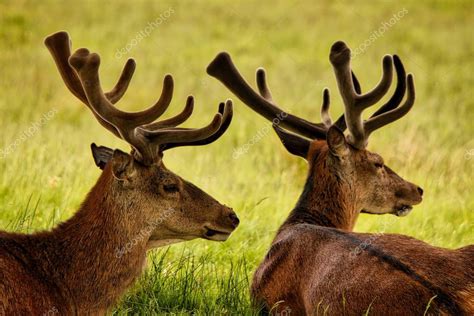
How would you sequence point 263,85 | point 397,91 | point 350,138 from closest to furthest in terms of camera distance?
point 350,138 → point 397,91 → point 263,85

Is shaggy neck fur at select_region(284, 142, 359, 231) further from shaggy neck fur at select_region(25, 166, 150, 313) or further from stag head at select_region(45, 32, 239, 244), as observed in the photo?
shaggy neck fur at select_region(25, 166, 150, 313)

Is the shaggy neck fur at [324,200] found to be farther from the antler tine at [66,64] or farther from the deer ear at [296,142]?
the antler tine at [66,64]

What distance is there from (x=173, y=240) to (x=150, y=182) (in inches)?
15.8

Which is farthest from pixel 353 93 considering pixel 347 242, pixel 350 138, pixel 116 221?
pixel 116 221

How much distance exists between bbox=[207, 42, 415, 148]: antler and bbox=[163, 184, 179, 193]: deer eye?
57.4 inches

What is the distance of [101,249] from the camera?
5922 mm

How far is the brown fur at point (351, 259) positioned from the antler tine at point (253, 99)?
22 cm

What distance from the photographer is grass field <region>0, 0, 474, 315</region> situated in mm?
7762

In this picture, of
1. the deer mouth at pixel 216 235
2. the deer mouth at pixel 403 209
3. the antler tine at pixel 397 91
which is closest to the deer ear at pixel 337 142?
the antler tine at pixel 397 91

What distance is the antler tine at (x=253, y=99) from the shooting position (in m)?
7.37

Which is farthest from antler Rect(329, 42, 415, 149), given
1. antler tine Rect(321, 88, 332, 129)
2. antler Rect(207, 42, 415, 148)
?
antler tine Rect(321, 88, 332, 129)

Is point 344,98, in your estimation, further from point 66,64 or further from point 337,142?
point 66,64

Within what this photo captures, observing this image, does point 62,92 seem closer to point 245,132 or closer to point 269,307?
point 245,132

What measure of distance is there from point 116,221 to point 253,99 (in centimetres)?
194
